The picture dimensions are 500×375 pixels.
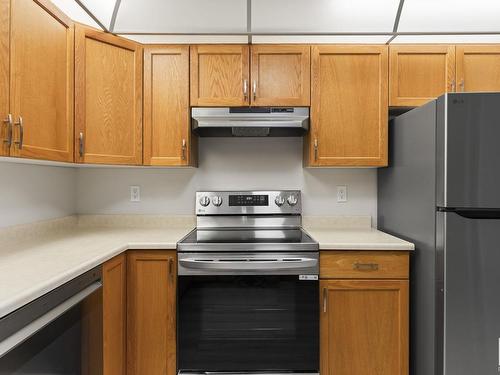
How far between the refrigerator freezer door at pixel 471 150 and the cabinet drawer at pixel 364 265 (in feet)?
1.38

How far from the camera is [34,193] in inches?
76.2

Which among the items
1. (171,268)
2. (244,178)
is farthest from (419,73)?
(171,268)

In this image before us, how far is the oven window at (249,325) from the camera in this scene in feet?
5.65

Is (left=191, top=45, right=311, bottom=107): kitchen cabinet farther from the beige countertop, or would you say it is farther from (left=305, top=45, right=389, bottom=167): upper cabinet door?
the beige countertop

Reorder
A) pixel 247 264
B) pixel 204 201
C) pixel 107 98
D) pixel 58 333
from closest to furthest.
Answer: pixel 58 333
pixel 247 264
pixel 107 98
pixel 204 201

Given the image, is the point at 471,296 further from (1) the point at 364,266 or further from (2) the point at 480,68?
(2) the point at 480,68

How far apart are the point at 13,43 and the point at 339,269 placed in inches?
69.0

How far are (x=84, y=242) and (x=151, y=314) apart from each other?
0.51 m

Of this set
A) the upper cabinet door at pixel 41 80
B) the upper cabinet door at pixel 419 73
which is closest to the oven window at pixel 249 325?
the upper cabinet door at pixel 41 80

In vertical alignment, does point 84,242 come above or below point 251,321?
above

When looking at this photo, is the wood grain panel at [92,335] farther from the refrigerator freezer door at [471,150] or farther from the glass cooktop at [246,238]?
the refrigerator freezer door at [471,150]

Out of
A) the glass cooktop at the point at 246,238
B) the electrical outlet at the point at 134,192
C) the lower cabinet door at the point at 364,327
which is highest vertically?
the electrical outlet at the point at 134,192

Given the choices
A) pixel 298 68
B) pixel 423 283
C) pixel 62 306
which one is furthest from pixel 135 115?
pixel 423 283

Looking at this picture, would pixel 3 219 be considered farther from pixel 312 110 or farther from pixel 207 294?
pixel 312 110
